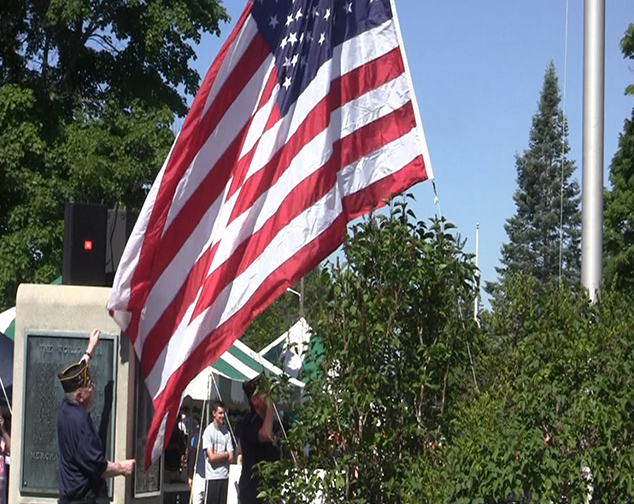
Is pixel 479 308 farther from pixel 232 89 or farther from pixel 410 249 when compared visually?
pixel 232 89

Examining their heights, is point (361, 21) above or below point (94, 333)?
above

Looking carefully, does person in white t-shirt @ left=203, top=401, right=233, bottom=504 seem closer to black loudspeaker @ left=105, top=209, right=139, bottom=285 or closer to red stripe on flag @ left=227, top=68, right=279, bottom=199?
black loudspeaker @ left=105, top=209, right=139, bottom=285

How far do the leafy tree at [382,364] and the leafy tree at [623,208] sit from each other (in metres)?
28.8

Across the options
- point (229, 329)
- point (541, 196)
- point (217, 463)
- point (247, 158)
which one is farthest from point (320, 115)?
point (541, 196)

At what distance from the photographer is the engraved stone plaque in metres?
10.0

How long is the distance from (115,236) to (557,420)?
16.1 feet

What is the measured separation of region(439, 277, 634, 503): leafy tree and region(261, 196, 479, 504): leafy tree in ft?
2.18

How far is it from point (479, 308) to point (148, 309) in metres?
2.32

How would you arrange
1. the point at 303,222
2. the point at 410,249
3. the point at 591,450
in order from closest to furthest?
the point at 591,450 → the point at 410,249 → the point at 303,222

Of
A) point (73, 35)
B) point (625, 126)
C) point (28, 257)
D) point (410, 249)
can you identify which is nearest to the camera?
point (410, 249)

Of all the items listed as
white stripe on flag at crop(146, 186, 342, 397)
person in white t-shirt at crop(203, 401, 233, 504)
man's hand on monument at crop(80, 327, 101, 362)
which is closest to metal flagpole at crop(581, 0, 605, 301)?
white stripe on flag at crop(146, 186, 342, 397)

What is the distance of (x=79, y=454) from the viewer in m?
8.69

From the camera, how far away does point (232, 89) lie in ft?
28.9

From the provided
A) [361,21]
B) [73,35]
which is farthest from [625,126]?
[361,21]
